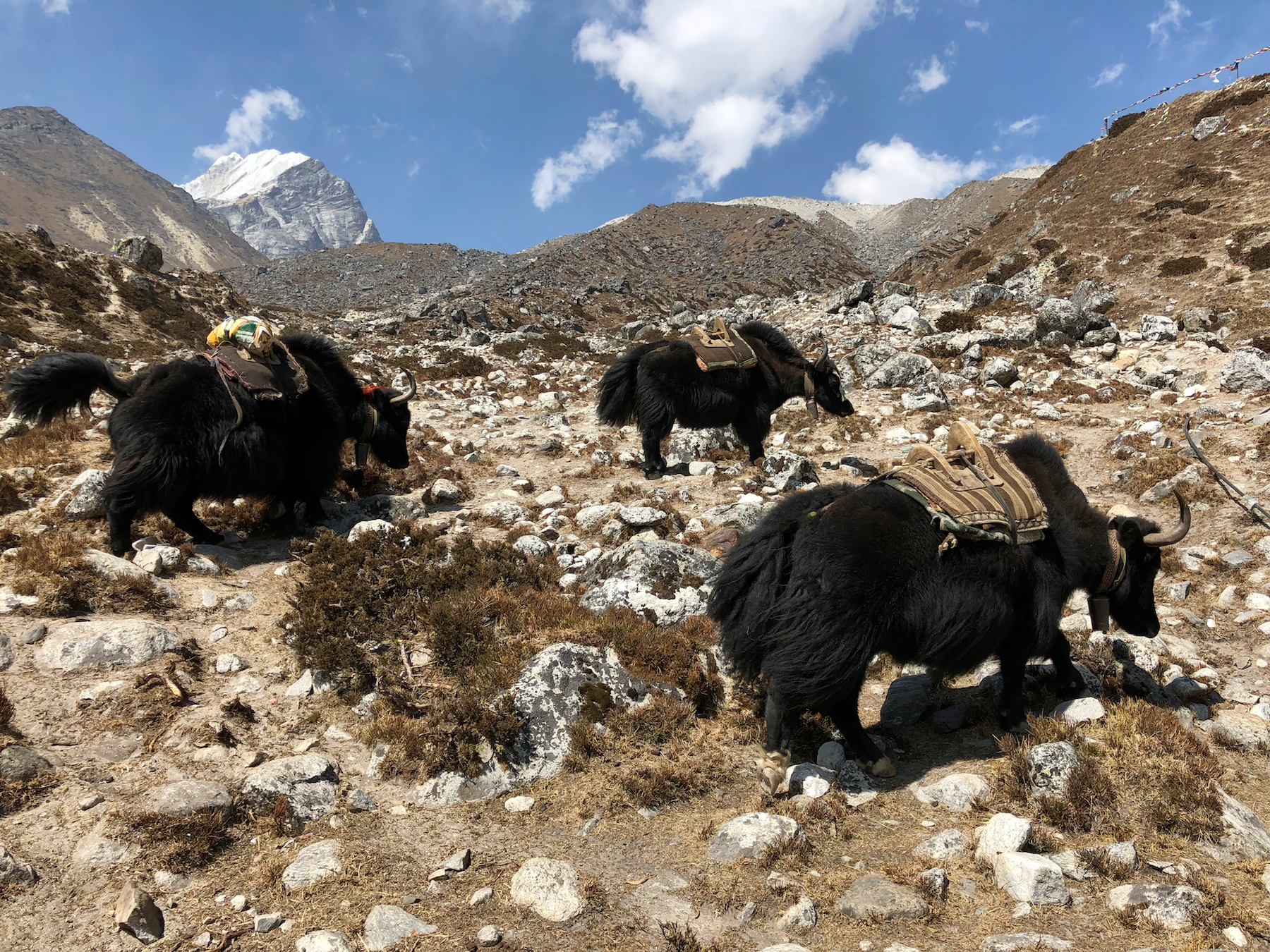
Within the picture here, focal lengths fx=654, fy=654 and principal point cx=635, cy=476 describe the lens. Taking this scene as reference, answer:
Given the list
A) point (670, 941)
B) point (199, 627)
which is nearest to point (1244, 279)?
point (670, 941)

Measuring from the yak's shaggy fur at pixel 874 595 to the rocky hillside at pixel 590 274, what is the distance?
64.4 ft

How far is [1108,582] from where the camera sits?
12.0 feet

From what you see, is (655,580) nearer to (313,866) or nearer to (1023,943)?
(313,866)

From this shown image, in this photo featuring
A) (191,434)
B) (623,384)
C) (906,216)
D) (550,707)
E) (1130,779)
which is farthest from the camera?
(906,216)

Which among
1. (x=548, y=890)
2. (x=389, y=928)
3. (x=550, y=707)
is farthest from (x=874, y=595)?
(x=389, y=928)

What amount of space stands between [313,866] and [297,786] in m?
0.52

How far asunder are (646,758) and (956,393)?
985cm

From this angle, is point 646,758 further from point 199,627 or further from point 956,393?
point 956,393

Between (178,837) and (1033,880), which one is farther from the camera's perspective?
(178,837)

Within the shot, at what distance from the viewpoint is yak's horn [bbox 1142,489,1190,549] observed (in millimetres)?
3291

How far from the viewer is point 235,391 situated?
17.3ft

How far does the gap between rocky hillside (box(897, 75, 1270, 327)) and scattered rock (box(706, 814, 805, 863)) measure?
14070mm

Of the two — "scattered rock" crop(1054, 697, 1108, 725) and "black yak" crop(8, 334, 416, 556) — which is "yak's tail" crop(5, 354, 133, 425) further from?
"scattered rock" crop(1054, 697, 1108, 725)

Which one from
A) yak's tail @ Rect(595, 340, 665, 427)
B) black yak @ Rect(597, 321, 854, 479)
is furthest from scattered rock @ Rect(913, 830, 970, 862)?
yak's tail @ Rect(595, 340, 665, 427)
